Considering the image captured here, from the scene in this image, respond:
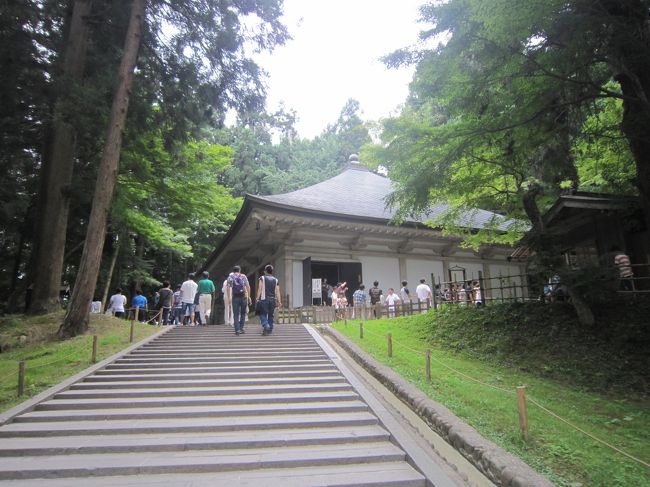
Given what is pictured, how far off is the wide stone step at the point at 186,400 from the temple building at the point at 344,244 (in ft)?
25.7

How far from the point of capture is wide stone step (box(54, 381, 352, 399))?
585cm

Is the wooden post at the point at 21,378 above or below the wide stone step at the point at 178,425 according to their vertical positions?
above

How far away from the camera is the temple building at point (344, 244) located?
1388 centimetres

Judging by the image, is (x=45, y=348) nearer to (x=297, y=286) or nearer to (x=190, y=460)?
(x=190, y=460)

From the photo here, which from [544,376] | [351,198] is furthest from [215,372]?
[351,198]

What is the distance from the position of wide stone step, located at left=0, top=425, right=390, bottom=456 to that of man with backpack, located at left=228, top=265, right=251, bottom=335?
16.5 feet

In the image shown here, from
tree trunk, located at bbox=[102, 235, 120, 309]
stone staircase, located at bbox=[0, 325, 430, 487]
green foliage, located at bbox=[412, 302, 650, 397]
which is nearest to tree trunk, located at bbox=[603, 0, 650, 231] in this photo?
green foliage, located at bbox=[412, 302, 650, 397]

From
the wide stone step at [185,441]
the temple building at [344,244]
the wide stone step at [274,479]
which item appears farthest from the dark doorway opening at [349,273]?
the wide stone step at [274,479]

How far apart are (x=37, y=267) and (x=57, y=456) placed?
8.16 metres

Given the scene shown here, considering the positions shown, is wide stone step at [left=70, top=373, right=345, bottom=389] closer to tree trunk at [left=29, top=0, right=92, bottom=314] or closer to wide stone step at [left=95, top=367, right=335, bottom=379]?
Result: wide stone step at [left=95, top=367, right=335, bottom=379]

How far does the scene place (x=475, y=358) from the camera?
8.02 m

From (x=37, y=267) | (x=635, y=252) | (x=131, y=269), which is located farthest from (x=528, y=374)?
(x=131, y=269)

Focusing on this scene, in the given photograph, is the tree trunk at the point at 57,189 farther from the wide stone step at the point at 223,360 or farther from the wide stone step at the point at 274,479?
the wide stone step at the point at 274,479

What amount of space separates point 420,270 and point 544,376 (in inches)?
400
